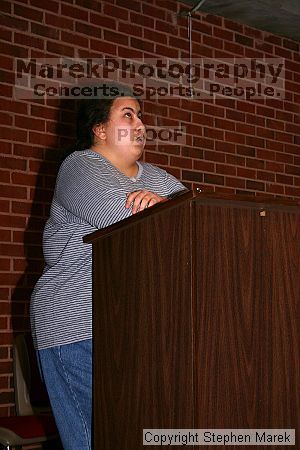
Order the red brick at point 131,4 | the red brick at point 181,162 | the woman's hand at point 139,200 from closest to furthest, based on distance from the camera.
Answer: the woman's hand at point 139,200 < the red brick at point 131,4 < the red brick at point 181,162

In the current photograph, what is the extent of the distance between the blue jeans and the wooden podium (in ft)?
1.06

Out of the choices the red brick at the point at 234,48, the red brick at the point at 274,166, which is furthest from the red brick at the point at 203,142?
the red brick at the point at 234,48

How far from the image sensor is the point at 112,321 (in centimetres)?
171

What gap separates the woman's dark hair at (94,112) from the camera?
2340 mm

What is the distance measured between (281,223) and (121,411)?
1.90ft

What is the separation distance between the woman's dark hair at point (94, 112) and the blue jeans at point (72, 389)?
2.52 feet

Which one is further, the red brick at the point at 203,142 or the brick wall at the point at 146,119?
the red brick at the point at 203,142

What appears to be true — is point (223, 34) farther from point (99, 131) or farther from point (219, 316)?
point (219, 316)

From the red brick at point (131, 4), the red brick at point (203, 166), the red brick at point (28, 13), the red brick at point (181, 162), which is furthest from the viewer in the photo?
the red brick at point (203, 166)

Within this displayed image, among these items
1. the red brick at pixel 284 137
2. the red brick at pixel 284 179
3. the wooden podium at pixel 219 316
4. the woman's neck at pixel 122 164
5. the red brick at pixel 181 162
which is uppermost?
the red brick at pixel 284 137

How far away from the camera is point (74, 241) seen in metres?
1.95

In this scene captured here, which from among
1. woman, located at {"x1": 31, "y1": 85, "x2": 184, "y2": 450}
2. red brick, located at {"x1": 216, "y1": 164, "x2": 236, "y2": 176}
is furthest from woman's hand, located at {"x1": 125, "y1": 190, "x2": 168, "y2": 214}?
red brick, located at {"x1": 216, "y1": 164, "x2": 236, "y2": 176}

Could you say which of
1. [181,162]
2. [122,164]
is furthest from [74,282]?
[181,162]

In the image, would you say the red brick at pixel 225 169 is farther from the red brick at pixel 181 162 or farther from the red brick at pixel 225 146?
the red brick at pixel 181 162
